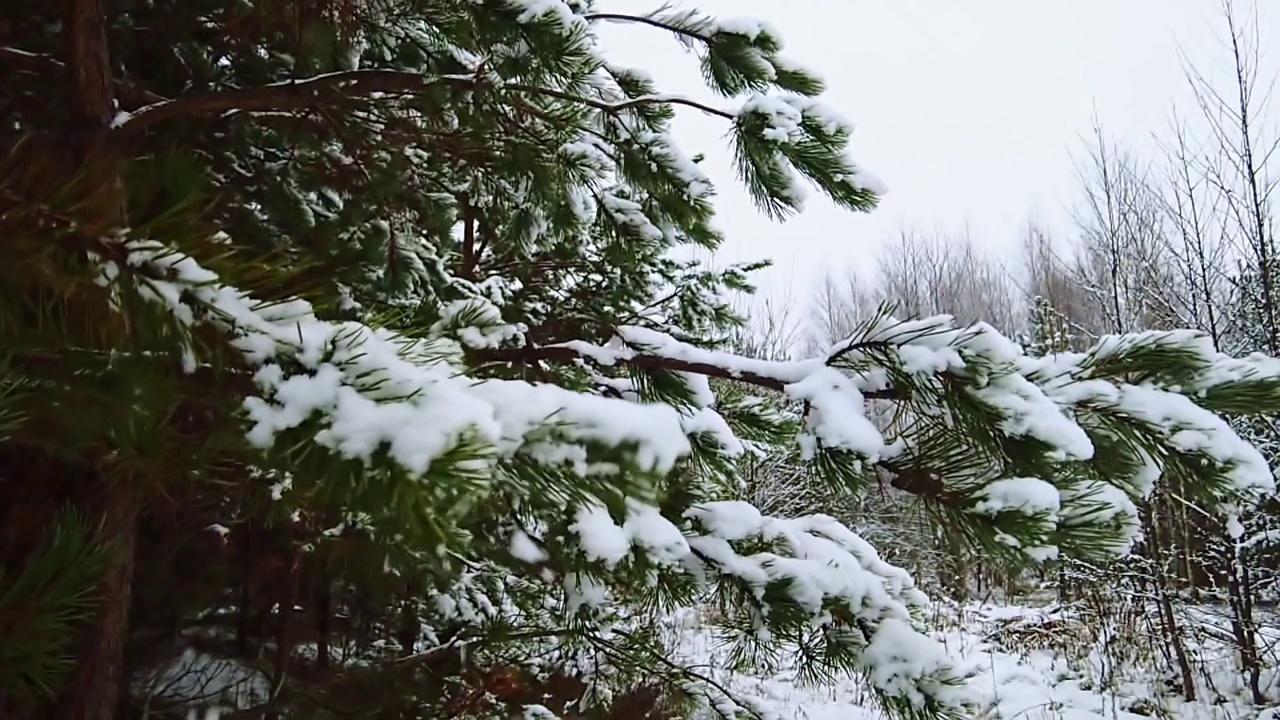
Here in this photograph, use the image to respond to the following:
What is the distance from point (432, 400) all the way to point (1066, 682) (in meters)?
6.77

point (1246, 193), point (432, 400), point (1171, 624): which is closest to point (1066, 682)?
point (1171, 624)

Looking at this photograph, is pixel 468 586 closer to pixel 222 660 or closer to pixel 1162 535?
pixel 222 660

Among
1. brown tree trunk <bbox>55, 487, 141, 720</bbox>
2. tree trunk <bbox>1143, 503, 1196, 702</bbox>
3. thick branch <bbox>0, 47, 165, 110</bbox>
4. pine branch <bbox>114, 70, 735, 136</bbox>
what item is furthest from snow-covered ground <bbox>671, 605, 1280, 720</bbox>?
thick branch <bbox>0, 47, 165, 110</bbox>

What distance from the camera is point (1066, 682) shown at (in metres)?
5.81

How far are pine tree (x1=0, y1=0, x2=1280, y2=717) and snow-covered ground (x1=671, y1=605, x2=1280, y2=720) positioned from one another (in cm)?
327

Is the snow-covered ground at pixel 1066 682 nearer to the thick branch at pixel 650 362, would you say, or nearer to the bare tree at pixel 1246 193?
the bare tree at pixel 1246 193

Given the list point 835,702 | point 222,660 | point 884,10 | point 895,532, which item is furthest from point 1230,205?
point 884,10

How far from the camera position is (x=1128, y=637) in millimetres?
6062

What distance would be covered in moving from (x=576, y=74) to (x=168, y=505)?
1.01 m

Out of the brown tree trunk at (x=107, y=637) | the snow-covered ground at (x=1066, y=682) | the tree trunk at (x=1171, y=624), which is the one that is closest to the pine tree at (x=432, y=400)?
the brown tree trunk at (x=107, y=637)

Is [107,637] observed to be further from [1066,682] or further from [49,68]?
[1066,682]

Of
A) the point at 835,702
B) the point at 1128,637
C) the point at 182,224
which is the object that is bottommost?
the point at 835,702

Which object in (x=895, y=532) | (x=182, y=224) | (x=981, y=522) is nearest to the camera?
(x=182, y=224)

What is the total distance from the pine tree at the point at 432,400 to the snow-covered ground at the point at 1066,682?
3.27 m
